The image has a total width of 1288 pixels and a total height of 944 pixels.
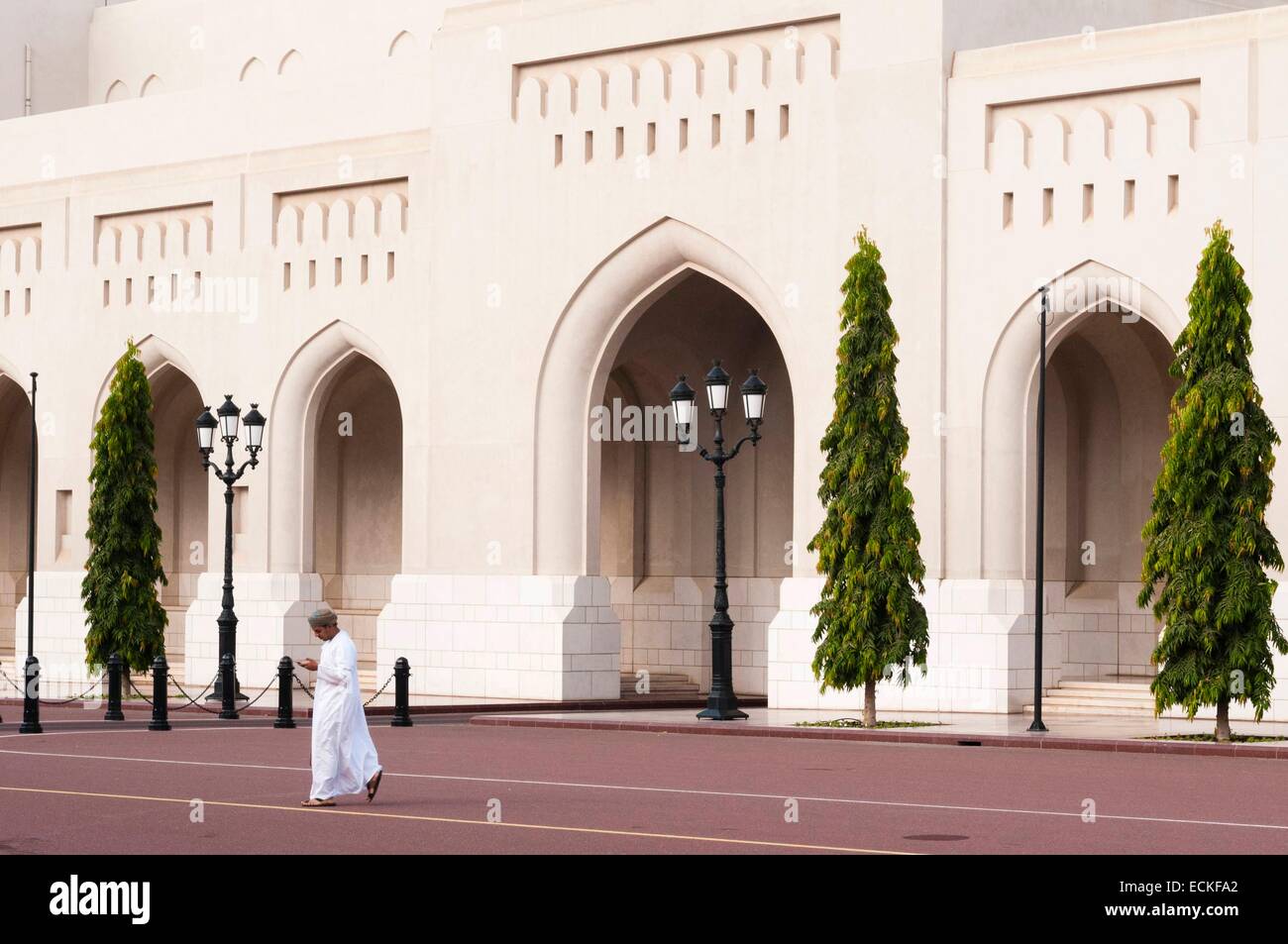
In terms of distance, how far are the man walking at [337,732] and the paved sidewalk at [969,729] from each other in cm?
864

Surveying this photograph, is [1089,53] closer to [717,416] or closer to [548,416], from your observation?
[717,416]

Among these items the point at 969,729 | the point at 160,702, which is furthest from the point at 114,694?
the point at 969,729

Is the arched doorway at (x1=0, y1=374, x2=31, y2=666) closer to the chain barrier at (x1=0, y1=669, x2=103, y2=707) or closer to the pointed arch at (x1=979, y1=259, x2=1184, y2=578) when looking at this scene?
the chain barrier at (x1=0, y1=669, x2=103, y2=707)

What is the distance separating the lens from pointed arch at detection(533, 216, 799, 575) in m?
29.0

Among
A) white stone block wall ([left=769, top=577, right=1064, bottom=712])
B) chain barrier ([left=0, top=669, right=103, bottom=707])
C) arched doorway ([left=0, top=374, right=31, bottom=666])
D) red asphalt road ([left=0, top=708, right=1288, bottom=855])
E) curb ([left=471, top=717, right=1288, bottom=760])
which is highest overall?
arched doorway ([left=0, top=374, right=31, bottom=666])

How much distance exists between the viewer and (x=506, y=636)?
96.0 feet

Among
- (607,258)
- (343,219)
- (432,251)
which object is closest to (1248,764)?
(607,258)

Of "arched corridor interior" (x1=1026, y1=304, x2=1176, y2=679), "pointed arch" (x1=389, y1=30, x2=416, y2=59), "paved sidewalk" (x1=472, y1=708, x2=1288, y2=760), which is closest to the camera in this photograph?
"paved sidewalk" (x1=472, y1=708, x2=1288, y2=760)

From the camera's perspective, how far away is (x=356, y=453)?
120 ft

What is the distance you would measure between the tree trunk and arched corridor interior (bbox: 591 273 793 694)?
11723mm

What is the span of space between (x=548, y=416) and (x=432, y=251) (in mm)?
3182

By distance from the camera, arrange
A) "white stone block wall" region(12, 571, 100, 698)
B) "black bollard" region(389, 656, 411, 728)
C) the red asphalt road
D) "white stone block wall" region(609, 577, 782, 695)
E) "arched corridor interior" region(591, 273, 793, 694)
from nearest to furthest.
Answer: the red asphalt road → "black bollard" region(389, 656, 411, 728) → "white stone block wall" region(609, 577, 782, 695) → "arched corridor interior" region(591, 273, 793, 694) → "white stone block wall" region(12, 571, 100, 698)

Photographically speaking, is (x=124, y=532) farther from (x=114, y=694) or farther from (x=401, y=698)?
(x=401, y=698)

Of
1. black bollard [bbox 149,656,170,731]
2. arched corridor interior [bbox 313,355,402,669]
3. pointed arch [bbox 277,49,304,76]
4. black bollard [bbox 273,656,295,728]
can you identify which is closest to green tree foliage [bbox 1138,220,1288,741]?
black bollard [bbox 273,656,295,728]
